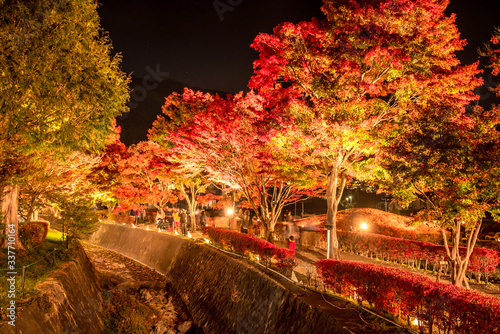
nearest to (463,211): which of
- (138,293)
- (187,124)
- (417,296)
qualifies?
(417,296)

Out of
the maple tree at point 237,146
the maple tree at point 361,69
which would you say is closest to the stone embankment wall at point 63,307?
the maple tree at point 237,146

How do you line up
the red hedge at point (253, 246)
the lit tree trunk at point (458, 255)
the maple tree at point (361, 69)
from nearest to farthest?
the lit tree trunk at point (458, 255) → the maple tree at point (361, 69) → the red hedge at point (253, 246)

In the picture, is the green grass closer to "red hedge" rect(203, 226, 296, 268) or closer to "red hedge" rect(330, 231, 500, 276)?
"red hedge" rect(203, 226, 296, 268)

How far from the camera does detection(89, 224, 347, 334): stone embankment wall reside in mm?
7668

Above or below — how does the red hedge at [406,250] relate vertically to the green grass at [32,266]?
above

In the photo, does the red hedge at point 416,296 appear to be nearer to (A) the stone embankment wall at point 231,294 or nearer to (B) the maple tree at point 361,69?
(A) the stone embankment wall at point 231,294

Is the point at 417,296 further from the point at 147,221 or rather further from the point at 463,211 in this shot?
the point at 147,221

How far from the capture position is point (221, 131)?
15.7 m

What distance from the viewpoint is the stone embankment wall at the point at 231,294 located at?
7668 millimetres

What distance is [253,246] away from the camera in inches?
548

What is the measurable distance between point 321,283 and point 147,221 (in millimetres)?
30699

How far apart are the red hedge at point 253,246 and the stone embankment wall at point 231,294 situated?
1.08 meters

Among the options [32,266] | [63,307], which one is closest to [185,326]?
[63,307]

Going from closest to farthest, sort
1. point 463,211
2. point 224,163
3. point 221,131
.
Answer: point 463,211, point 221,131, point 224,163
